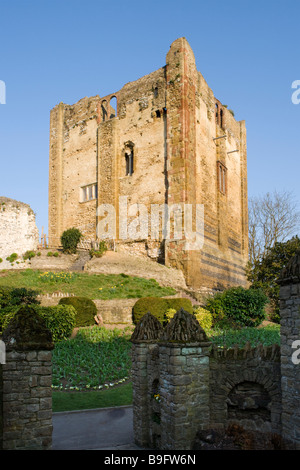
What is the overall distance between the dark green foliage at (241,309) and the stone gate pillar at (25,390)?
1406cm

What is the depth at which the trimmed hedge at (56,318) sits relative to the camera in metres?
15.7

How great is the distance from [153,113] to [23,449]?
26448 mm

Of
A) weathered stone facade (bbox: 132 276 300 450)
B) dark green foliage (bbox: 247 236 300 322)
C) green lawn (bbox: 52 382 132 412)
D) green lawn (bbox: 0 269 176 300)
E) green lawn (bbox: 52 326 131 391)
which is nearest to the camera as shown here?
weathered stone facade (bbox: 132 276 300 450)

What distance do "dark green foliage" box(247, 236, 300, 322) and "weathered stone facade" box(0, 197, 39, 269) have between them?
15.3 meters

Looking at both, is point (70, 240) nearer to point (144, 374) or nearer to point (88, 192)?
point (88, 192)

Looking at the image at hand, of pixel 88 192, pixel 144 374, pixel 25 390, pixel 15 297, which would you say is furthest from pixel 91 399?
pixel 88 192

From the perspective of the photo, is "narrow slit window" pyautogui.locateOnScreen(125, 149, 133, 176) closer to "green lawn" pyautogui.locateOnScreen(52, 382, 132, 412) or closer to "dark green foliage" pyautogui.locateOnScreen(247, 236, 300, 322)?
"dark green foliage" pyautogui.locateOnScreen(247, 236, 300, 322)

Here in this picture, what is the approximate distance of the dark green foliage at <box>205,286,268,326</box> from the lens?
19.8m

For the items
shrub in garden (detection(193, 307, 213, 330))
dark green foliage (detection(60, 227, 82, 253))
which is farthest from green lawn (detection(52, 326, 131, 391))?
dark green foliage (detection(60, 227, 82, 253))

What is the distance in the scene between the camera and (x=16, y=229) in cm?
2858

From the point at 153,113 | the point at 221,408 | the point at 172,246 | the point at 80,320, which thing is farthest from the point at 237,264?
the point at 221,408

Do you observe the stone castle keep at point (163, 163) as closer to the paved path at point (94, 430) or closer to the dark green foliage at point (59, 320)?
the dark green foliage at point (59, 320)

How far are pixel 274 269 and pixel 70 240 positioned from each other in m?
15.3

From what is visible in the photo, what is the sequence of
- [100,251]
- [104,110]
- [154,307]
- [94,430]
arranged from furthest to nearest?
[104,110], [100,251], [154,307], [94,430]
